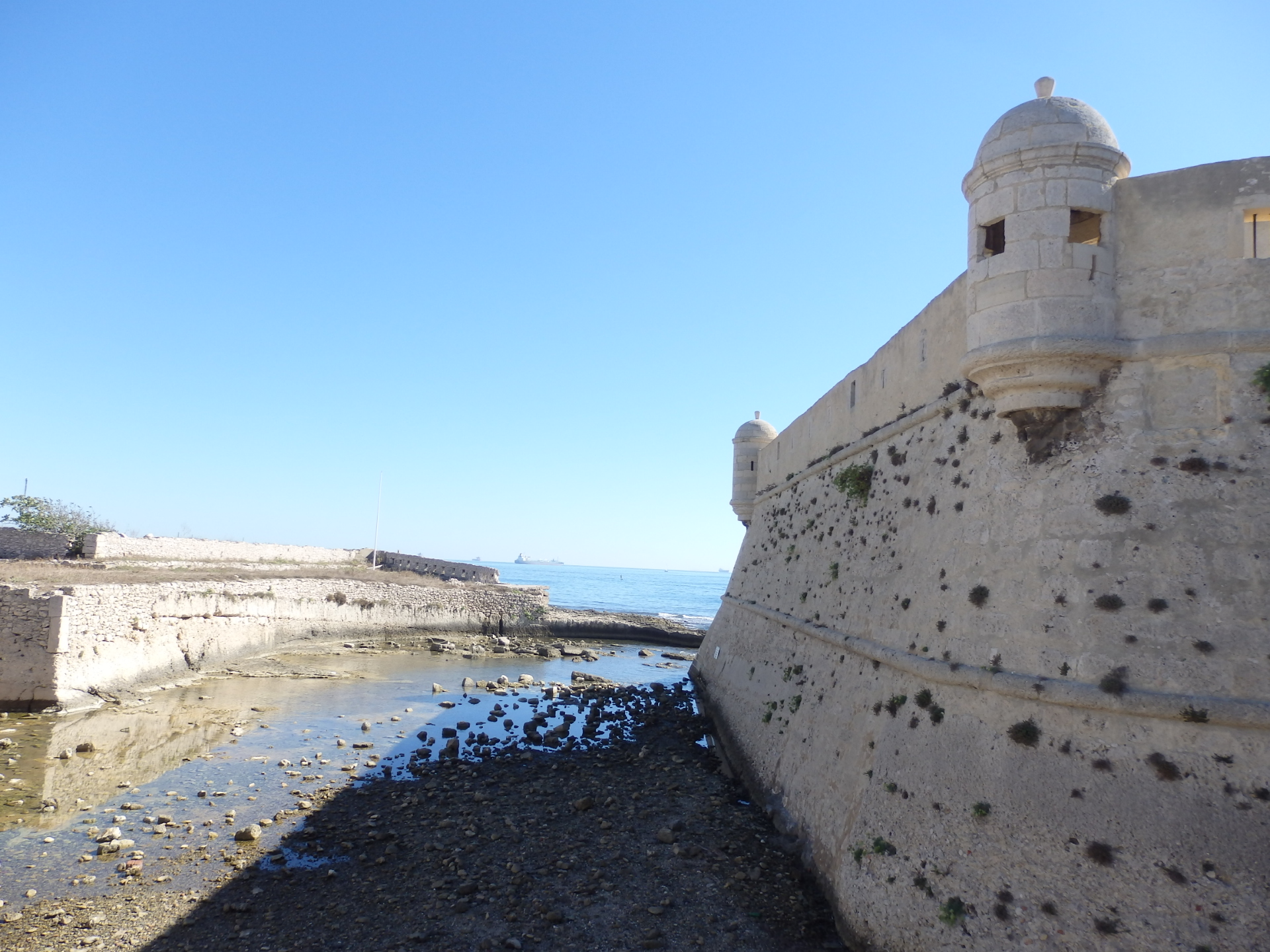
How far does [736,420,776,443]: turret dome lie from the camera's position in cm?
2177

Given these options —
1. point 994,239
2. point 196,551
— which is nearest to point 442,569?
point 196,551

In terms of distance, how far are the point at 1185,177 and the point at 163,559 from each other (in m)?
35.9

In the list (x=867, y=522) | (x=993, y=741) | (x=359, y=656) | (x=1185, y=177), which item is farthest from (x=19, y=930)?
(x=359, y=656)

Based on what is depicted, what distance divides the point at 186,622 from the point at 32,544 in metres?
14.8

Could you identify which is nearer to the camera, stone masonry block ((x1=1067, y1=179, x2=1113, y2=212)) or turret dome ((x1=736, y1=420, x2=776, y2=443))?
stone masonry block ((x1=1067, y1=179, x2=1113, y2=212))

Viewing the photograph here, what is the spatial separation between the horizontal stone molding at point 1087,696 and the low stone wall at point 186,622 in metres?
16.9

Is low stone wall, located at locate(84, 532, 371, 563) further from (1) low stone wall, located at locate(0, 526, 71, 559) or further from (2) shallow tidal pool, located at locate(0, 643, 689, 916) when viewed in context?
(2) shallow tidal pool, located at locate(0, 643, 689, 916)

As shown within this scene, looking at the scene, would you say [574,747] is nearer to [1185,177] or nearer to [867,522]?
[867,522]

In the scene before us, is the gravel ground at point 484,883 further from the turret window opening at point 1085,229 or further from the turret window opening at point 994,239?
the turret window opening at point 1085,229

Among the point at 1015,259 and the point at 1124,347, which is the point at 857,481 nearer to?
the point at 1015,259

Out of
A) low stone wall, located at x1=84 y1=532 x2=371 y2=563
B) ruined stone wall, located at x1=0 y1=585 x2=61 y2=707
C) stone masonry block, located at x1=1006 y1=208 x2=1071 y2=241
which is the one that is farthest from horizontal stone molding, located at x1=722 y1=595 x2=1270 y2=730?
low stone wall, located at x1=84 y1=532 x2=371 y2=563

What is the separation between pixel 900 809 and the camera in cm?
646

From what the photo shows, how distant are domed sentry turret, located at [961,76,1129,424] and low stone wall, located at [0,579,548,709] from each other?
59.1 feet

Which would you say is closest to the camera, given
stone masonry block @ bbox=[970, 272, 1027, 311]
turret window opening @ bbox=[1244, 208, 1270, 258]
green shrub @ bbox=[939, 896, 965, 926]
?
green shrub @ bbox=[939, 896, 965, 926]
